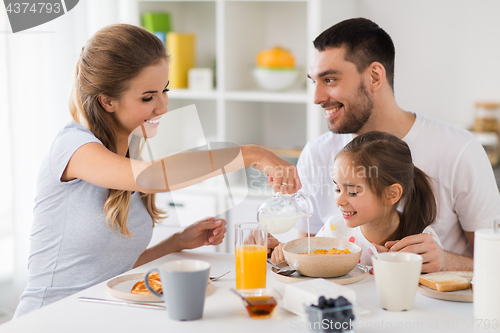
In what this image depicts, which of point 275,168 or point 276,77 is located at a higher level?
point 276,77

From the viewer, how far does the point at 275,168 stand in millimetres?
1233

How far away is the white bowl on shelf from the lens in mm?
2680

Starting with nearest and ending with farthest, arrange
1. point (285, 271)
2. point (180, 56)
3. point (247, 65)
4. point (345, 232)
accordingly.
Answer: point (285, 271)
point (345, 232)
point (180, 56)
point (247, 65)

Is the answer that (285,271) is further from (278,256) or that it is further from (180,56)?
(180,56)

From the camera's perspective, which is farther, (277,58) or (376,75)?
(277,58)

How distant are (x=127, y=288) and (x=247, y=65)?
2.01m

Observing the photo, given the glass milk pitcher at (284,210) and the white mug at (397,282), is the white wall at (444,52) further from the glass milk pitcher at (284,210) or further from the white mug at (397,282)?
the white mug at (397,282)

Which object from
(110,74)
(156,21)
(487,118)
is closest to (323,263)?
(110,74)

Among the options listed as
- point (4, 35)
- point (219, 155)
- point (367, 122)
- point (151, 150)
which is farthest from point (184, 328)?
point (4, 35)

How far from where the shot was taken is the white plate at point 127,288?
3.34ft

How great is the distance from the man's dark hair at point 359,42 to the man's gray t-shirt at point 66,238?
2.90 ft

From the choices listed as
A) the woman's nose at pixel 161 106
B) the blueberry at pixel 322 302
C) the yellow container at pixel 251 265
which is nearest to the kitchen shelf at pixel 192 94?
the woman's nose at pixel 161 106

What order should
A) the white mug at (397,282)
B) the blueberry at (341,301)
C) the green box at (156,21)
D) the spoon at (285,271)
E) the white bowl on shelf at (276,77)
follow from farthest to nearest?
the green box at (156,21)
the white bowl on shelf at (276,77)
the spoon at (285,271)
the white mug at (397,282)
the blueberry at (341,301)

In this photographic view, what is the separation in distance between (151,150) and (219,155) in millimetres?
230
